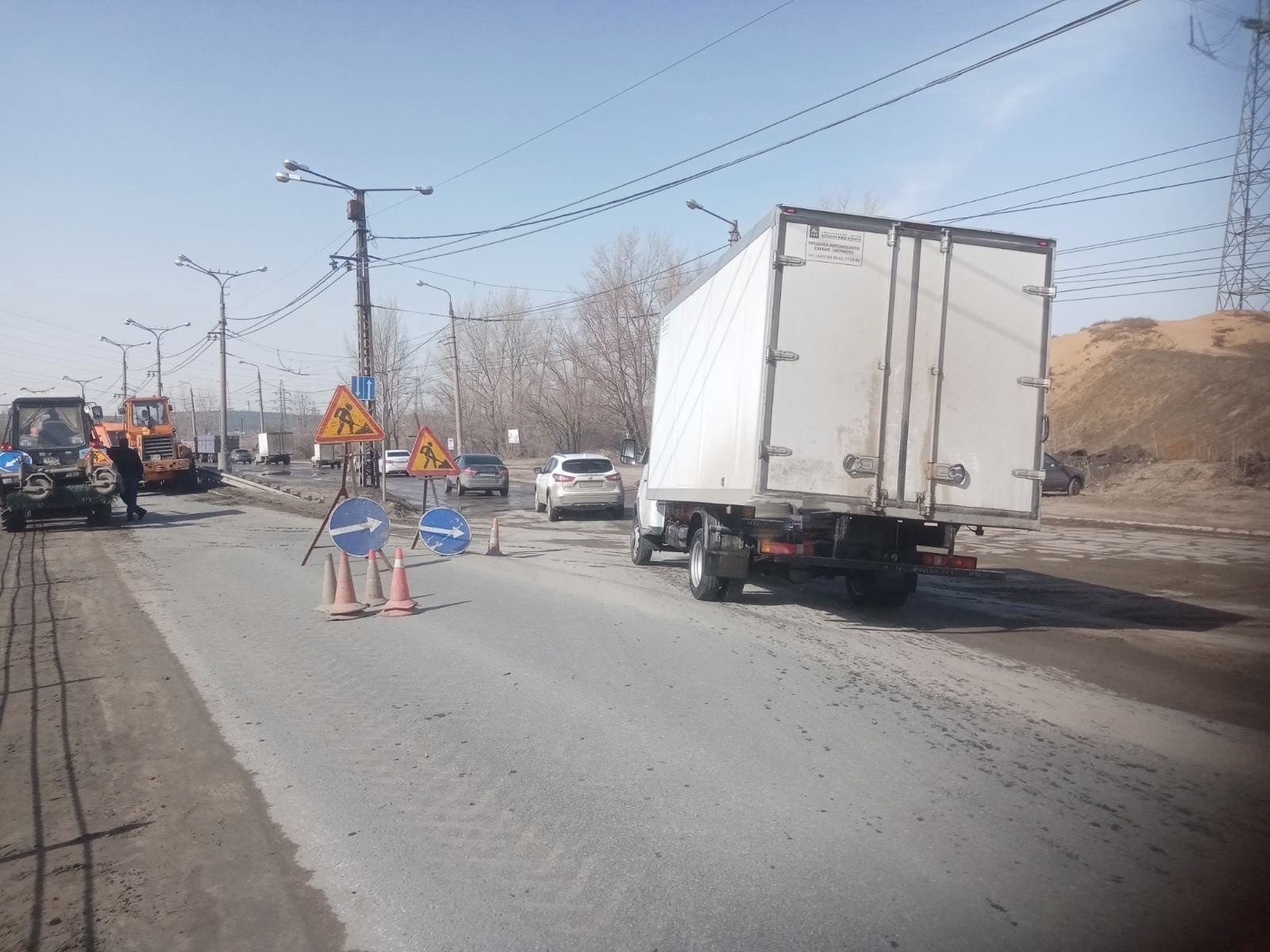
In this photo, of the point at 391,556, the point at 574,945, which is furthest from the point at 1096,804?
the point at 391,556

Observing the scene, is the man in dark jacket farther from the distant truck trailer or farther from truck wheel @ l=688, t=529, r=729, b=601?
the distant truck trailer

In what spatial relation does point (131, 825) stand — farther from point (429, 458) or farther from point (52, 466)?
point (52, 466)

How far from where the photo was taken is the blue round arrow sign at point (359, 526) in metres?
9.85

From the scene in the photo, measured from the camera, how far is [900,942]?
328cm

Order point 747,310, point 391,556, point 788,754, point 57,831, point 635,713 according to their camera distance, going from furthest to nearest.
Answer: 1. point 391,556
2. point 747,310
3. point 635,713
4. point 788,754
5. point 57,831

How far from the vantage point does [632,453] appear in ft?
48.8

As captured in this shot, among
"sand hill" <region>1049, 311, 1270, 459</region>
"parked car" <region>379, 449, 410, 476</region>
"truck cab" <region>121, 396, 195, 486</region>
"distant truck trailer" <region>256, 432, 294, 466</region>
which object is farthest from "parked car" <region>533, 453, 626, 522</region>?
"distant truck trailer" <region>256, 432, 294, 466</region>

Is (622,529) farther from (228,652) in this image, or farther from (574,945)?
(574,945)

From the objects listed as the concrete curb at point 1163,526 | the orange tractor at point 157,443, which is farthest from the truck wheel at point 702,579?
the orange tractor at point 157,443

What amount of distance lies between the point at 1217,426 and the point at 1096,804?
106 ft

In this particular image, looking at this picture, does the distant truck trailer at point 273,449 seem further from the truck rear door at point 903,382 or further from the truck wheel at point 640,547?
the truck rear door at point 903,382

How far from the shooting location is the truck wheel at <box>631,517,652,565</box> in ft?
45.9

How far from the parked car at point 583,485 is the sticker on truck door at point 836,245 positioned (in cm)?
1425

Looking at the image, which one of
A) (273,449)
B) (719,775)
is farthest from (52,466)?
(273,449)
